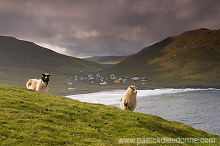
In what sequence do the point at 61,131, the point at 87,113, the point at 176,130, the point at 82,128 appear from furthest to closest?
the point at 176,130
the point at 87,113
the point at 82,128
the point at 61,131

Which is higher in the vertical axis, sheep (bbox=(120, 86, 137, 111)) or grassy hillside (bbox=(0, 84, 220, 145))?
sheep (bbox=(120, 86, 137, 111))

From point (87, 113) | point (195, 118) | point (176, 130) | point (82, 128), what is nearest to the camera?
point (82, 128)

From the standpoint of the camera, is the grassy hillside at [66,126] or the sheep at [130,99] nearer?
the grassy hillside at [66,126]

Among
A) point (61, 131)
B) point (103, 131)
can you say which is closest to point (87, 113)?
point (103, 131)

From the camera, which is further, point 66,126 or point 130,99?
point 130,99

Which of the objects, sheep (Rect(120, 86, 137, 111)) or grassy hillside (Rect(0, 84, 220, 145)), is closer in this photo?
grassy hillside (Rect(0, 84, 220, 145))

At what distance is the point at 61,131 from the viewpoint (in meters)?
17.2

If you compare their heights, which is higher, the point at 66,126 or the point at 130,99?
the point at 130,99

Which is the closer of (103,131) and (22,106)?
(103,131)

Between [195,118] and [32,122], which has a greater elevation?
[32,122]

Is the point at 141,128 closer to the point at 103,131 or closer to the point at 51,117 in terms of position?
the point at 103,131

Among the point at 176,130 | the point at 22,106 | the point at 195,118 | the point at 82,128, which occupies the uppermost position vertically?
the point at 22,106

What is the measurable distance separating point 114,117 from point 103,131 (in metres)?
4.85

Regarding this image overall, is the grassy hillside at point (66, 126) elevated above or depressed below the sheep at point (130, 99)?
below
